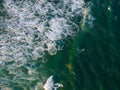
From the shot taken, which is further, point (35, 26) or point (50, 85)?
point (50, 85)

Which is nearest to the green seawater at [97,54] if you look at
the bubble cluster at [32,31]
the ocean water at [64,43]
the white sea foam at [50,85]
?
the ocean water at [64,43]

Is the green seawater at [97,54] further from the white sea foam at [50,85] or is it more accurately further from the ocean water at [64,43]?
Answer: the white sea foam at [50,85]

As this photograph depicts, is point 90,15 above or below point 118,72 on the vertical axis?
→ above

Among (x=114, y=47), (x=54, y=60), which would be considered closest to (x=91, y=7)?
(x=114, y=47)

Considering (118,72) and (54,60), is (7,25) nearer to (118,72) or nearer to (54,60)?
(54,60)

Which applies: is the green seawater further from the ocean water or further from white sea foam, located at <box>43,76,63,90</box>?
white sea foam, located at <box>43,76,63,90</box>

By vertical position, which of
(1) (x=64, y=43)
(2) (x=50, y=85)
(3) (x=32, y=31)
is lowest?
(2) (x=50, y=85)

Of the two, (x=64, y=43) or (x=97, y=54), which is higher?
(x=64, y=43)

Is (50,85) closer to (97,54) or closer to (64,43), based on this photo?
(64,43)

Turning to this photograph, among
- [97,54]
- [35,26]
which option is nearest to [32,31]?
[35,26]
